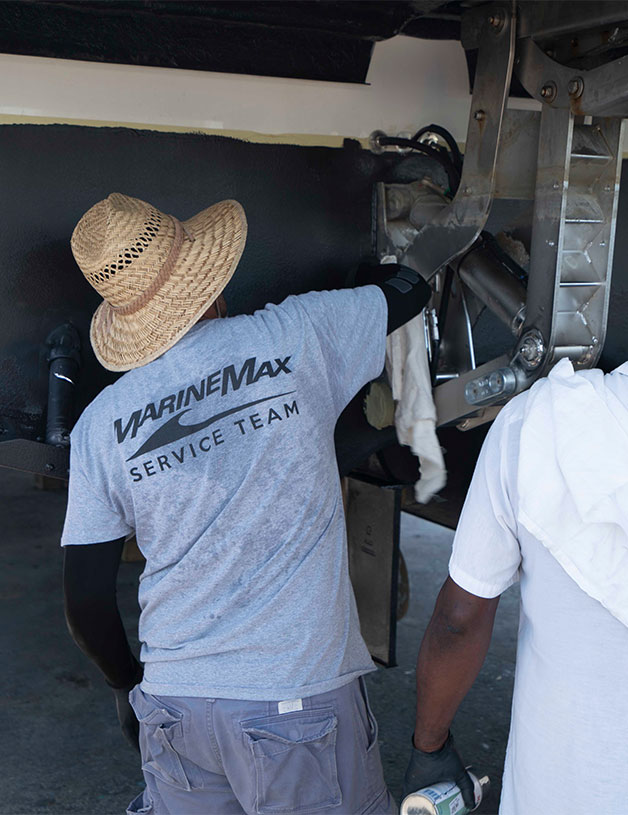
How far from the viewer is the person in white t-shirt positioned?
1127mm

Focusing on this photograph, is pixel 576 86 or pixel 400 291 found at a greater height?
pixel 576 86

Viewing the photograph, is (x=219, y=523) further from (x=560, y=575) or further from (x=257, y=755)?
(x=560, y=575)

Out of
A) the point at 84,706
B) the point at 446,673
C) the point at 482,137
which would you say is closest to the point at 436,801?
the point at 446,673

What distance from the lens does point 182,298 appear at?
1.62 metres

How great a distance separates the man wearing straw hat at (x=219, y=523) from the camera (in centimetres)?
154

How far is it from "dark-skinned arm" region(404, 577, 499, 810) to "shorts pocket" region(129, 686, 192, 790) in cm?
40

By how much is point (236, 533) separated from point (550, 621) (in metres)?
0.55

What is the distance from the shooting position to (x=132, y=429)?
1.53 m

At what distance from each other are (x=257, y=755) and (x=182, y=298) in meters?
0.76

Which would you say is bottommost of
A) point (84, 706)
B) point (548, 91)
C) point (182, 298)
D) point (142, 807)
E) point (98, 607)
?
point (84, 706)

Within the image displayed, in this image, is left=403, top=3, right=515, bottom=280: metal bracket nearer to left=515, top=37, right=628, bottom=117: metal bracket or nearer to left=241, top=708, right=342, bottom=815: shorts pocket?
left=515, top=37, right=628, bottom=117: metal bracket

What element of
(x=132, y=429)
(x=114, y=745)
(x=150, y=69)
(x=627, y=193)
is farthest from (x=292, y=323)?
(x=114, y=745)

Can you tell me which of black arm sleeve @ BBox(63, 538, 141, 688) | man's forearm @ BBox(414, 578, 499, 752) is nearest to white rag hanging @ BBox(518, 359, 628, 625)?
man's forearm @ BBox(414, 578, 499, 752)

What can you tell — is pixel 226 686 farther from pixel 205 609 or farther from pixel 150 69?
pixel 150 69
